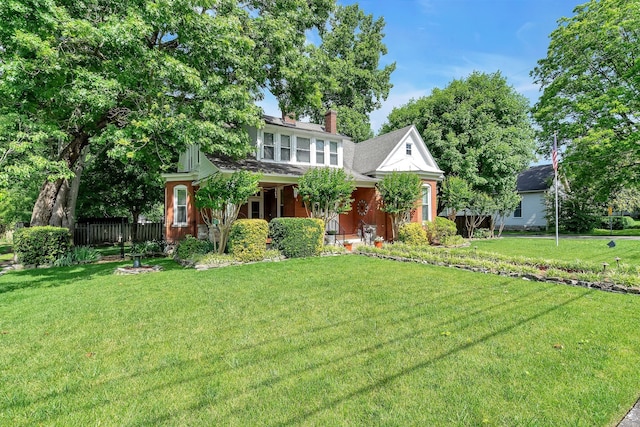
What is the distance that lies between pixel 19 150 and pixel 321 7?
14.7 meters

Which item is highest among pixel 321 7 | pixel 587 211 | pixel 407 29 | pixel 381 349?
pixel 321 7

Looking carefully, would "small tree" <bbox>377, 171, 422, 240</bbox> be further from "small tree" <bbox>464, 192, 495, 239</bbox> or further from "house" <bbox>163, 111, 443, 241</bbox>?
"small tree" <bbox>464, 192, 495, 239</bbox>

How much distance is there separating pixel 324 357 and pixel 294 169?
40.1ft

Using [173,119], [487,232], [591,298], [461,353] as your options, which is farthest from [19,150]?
[487,232]

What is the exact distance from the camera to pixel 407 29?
1430 centimetres

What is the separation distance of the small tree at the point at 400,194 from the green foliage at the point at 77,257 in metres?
13.1

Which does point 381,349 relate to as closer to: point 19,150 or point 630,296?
point 630,296

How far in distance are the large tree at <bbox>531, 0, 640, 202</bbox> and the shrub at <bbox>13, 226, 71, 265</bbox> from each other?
26.7m

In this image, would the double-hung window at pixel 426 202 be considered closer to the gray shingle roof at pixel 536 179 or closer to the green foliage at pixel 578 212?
the green foliage at pixel 578 212

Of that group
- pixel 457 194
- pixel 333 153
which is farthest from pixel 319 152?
pixel 457 194

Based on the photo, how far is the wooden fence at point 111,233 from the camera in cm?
1789

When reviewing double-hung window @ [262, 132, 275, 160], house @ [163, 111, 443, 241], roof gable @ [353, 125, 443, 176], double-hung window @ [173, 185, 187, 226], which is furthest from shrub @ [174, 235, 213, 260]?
roof gable @ [353, 125, 443, 176]

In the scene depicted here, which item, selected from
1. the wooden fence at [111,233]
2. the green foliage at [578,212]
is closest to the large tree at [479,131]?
the green foliage at [578,212]

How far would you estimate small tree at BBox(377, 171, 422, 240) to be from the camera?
15.0 m
